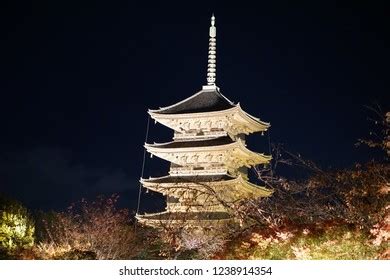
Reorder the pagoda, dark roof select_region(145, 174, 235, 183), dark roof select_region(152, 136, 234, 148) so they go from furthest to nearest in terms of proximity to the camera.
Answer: dark roof select_region(152, 136, 234, 148)
the pagoda
dark roof select_region(145, 174, 235, 183)

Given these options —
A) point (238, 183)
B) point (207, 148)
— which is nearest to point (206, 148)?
point (207, 148)

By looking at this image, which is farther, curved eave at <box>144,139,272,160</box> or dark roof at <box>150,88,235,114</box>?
dark roof at <box>150,88,235,114</box>

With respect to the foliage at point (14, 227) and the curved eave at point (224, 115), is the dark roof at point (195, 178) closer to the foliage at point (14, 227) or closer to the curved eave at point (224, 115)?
the curved eave at point (224, 115)

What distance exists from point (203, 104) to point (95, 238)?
807 cm

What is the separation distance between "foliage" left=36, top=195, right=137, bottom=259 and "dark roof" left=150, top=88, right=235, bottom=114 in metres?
4.26

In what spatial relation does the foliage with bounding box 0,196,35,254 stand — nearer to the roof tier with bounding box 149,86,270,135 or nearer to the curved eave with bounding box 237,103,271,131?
the roof tier with bounding box 149,86,270,135

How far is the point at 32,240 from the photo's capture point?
2547cm

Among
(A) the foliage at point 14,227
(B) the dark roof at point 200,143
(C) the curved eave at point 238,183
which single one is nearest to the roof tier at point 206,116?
(B) the dark roof at point 200,143

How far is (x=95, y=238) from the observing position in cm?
1959

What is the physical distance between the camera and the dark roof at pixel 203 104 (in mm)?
25062

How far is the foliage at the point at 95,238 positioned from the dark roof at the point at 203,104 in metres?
4.26

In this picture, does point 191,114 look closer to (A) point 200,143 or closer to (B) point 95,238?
(A) point 200,143

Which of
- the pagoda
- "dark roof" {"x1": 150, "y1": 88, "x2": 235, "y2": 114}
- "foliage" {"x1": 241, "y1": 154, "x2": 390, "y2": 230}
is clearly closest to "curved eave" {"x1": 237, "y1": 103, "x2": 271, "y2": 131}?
the pagoda

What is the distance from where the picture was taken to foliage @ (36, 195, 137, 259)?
608 inches
